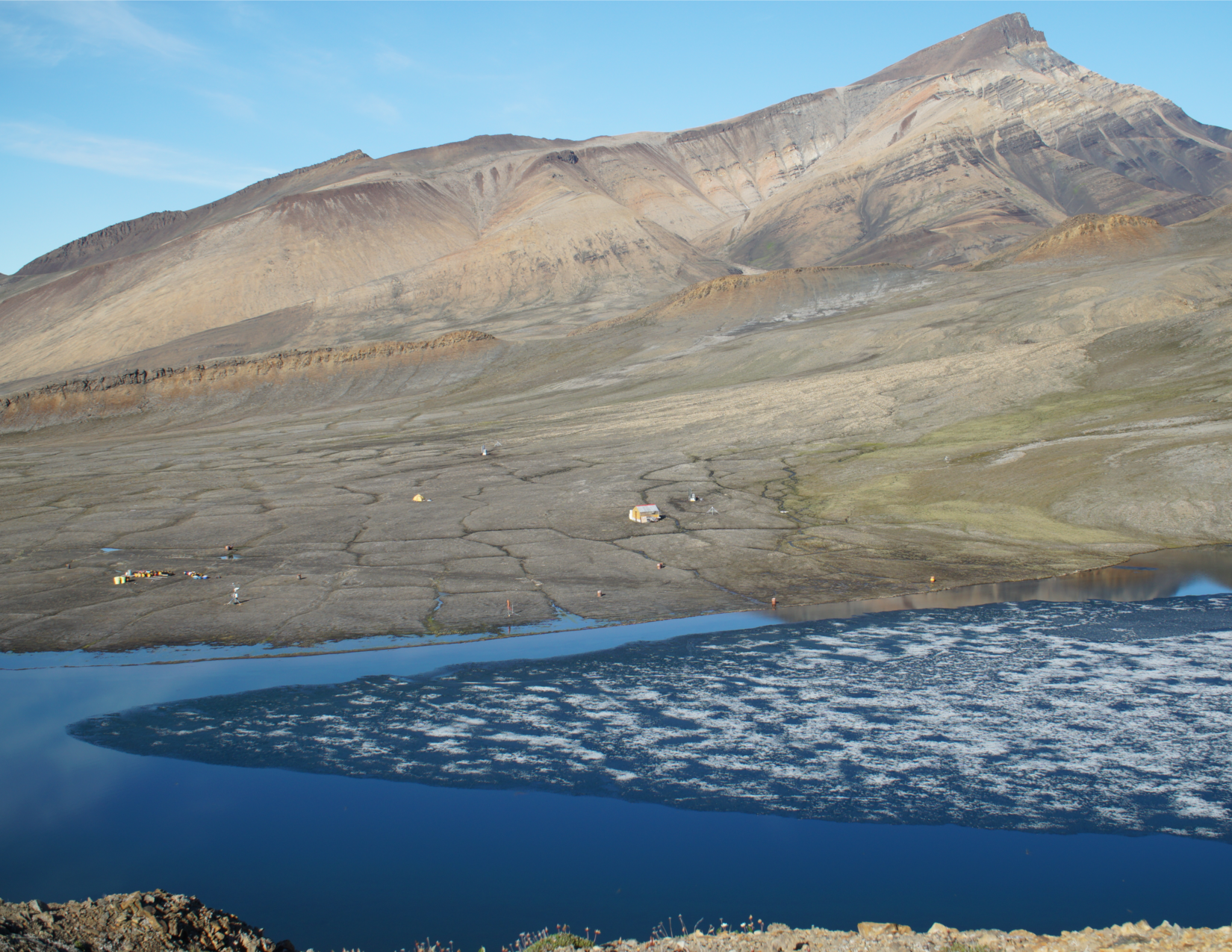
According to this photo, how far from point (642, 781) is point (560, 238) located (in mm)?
153301

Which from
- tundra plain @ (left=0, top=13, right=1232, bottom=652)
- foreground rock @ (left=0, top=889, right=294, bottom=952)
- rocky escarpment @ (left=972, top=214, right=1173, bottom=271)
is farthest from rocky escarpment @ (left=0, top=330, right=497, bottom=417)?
foreground rock @ (left=0, top=889, right=294, bottom=952)

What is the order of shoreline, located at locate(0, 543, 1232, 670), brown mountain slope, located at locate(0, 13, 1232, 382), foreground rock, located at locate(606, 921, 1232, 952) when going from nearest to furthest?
foreground rock, located at locate(606, 921, 1232, 952) → shoreline, located at locate(0, 543, 1232, 670) → brown mountain slope, located at locate(0, 13, 1232, 382)

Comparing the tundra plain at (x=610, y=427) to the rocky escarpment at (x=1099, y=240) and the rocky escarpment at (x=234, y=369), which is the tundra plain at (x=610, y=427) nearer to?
the rocky escarpment at (x=234, y=369)

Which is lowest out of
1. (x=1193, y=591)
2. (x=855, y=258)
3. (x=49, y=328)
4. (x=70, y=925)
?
(x=1193, y=591)

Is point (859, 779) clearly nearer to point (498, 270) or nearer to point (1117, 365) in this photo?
point (1117, 365)

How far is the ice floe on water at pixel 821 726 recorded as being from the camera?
1362 cm

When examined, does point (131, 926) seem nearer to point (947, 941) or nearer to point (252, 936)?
point (252, 936)

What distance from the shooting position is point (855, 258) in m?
158

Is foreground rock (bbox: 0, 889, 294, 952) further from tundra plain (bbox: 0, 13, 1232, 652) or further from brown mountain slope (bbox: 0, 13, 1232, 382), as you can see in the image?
brown mountain slope (bbox: 0, 13, 1232, 382)

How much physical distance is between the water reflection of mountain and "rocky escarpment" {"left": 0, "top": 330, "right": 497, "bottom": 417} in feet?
273

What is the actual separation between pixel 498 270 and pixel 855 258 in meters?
64.5

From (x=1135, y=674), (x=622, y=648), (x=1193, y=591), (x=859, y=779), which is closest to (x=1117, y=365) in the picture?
(x=1193, y=591)

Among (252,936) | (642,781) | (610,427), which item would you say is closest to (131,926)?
(252,936)

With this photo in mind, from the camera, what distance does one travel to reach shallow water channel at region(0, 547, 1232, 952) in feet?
37.2
